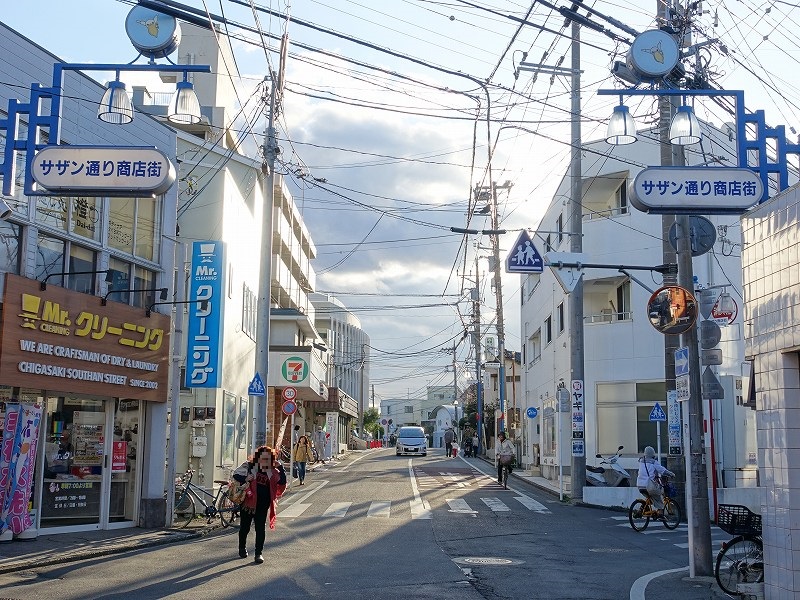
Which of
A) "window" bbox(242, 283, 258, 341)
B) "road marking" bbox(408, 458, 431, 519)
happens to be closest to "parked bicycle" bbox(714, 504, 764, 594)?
"road marking" bbox(408, 458, 431, 519)

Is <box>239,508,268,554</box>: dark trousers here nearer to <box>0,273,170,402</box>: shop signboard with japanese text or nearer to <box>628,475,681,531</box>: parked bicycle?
<box>0,273,170,402</box>: shop signboard with japanese text

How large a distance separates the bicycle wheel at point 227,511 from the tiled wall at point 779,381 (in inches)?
431

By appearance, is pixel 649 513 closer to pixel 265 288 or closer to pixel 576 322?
pixel 576 322

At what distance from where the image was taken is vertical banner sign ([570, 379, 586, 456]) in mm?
24656

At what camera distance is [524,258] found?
19.5 m

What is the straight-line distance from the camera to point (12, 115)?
11242 mm

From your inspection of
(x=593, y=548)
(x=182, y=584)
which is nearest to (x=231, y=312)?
(x=593, y=548)

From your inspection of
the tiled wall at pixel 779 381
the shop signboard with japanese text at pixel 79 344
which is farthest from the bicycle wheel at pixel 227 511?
the tiled wall at pixel 779 381

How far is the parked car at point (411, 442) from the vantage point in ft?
186

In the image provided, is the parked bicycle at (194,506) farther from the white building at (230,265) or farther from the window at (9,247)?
the window at (9,247)

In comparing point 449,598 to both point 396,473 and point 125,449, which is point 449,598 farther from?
point 396,473

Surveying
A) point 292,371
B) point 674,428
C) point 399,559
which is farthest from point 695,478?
point 292,371

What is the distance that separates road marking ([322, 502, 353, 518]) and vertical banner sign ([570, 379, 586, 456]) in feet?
21.9

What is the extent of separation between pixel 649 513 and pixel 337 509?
723 cm
